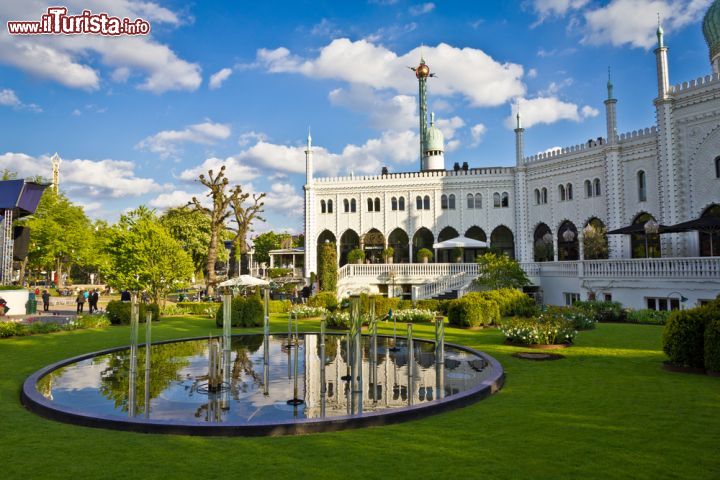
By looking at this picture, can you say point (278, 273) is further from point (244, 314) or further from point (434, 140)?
point (244, 314)

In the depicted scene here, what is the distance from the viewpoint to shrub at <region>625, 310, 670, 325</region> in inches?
829

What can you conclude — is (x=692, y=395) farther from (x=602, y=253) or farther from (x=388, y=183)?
(x=388, y=183)

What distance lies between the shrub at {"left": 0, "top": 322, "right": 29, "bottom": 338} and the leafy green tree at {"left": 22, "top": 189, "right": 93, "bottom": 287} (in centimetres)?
3626

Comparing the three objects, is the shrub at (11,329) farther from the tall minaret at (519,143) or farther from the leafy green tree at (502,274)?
the tall minaret at (519,143)

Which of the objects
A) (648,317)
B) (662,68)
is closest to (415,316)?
(648,317)

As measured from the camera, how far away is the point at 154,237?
94.4ft

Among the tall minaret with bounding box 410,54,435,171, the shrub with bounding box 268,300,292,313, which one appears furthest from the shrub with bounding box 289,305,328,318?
the tall minaret with bounding box 410,54,435,171

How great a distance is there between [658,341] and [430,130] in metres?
41.8

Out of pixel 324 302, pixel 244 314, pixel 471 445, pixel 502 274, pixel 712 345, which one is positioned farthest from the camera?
pixel 502 274

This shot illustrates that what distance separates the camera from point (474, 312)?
67.1 ft

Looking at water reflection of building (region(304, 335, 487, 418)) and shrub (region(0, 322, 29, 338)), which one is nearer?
water reflection of building (region(304, 335, 487, 418))

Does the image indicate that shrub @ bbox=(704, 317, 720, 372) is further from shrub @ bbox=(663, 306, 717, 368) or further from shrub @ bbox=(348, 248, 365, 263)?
shrub @ bbox=(348, 248, 365, 263)

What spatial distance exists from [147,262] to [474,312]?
18.8 m

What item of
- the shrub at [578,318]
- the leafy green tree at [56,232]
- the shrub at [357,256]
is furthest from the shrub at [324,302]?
the leafy green tree at [56,232]
